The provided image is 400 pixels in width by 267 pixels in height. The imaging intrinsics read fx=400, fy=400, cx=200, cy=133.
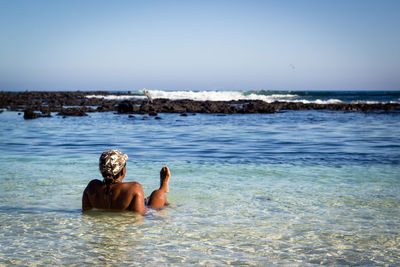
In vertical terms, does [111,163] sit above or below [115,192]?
above

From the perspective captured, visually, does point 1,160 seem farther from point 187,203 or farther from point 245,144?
point 245,144

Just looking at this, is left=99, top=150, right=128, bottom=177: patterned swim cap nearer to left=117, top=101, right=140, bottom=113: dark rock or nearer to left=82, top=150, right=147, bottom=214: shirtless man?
left=82, top=150, right=147, bottom=214: shirtless man

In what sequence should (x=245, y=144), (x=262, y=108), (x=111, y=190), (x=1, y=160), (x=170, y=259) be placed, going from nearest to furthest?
(x=170, y=259)
(x=111, y=190)
(x=1, y=160)
(x=245, y=144)
(x=262, y=108)

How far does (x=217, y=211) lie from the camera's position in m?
6.41

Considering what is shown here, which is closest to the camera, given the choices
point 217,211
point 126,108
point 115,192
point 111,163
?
point 111,163

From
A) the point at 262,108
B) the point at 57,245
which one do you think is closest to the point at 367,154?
the point at 57,245

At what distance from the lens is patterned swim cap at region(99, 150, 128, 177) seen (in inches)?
212

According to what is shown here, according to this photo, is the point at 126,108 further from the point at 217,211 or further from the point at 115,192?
the point at 115,192

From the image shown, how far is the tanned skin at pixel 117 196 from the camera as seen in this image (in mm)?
5734

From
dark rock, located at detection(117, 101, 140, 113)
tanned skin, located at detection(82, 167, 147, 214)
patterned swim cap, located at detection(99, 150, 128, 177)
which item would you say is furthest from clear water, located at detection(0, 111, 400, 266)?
dark rock, located at detection(117, 101, 140, 113)

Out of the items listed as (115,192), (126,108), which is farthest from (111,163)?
(126,108)

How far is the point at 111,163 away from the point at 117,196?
68 cm

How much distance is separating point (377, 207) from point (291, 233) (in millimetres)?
2157

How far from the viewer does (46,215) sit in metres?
6.13
